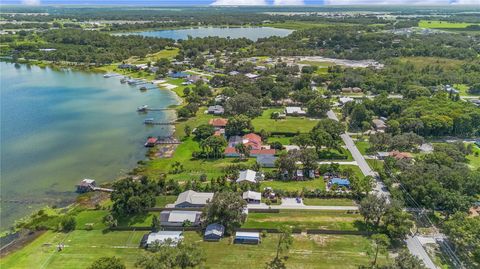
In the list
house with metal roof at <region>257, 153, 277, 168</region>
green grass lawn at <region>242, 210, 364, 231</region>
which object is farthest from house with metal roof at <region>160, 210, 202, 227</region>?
house with metal roof at <region>257, 153, 277, 168</region>

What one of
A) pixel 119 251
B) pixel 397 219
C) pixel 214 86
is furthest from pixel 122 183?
pixel 214 86

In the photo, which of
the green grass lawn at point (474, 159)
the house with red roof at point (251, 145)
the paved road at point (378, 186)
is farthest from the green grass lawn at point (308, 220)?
the green grass lawn at point (474, 159)

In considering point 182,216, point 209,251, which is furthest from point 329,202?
point 182,216

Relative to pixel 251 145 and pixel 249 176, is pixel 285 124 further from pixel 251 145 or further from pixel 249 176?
pixel 249 176

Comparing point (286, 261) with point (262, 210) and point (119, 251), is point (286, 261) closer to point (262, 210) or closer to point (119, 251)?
point (262, 210)

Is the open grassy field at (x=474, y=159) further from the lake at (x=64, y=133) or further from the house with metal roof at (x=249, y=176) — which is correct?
the lake at (x=64, y=133)

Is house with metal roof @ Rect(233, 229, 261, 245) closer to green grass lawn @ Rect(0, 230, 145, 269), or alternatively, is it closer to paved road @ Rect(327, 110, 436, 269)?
green grass lawn @ Rect(0, 230, 145, 269)
